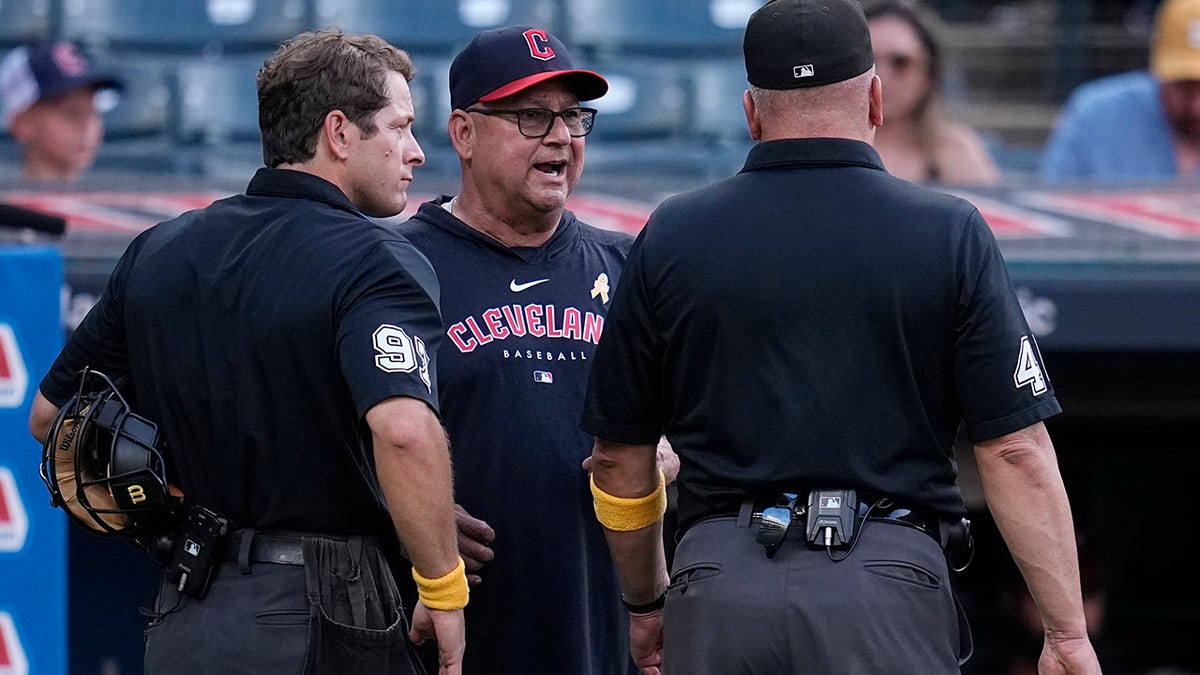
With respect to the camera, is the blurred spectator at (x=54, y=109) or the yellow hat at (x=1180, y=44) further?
the blurred spectator at (x=54, y=109)

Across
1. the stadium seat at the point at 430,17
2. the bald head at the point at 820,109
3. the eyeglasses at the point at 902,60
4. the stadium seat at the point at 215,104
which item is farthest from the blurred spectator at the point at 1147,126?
the bald head at the point at 820,109

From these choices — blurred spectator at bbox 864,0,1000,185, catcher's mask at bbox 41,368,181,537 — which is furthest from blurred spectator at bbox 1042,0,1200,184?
catcher's mask at bbox 41,368,181,537

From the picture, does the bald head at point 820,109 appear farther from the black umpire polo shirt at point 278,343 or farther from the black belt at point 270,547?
the black belt at point 270,547

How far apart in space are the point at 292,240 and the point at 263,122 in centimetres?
29

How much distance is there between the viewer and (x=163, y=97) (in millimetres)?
6941

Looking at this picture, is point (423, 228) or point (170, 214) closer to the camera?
point (423, 228)

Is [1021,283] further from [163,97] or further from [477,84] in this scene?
[163,97]

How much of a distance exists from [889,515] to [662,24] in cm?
481

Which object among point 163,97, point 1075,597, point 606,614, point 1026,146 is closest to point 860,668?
point 1075,597

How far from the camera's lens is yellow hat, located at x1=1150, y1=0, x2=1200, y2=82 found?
19.4 ft

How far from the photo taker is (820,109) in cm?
287

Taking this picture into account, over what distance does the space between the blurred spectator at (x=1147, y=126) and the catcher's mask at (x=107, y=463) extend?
3859mm

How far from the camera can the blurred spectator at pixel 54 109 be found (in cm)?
604

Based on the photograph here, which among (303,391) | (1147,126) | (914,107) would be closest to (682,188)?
(914,107)
